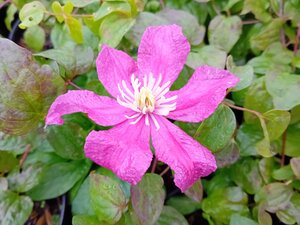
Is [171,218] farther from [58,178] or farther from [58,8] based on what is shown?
[58,8]

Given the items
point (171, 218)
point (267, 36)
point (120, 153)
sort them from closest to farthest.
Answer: point (120, 153) → point (171, 218) → point (267, 36)

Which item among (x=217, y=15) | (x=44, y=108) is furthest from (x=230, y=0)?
(x=44, y=108)

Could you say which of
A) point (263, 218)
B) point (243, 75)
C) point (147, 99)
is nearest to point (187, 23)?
point (243, 75)

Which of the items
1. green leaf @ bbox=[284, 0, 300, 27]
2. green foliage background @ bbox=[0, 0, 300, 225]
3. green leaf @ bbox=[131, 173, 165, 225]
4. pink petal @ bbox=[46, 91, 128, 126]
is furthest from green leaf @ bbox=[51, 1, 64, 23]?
green leaf @ bbox=[284, 0, 300, 27]

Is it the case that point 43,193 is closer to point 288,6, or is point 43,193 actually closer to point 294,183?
point 294,183

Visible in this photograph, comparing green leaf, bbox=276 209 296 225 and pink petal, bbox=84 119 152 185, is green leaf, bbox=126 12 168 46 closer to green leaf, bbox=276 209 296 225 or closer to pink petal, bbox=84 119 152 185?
pink petal, bbox=84 119 152 185

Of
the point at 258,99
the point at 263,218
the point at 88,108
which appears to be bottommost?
the point at 263,218

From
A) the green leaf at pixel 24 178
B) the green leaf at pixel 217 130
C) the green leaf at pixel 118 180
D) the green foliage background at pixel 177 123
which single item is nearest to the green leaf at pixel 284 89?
the green foliage background at pixel 177 123
